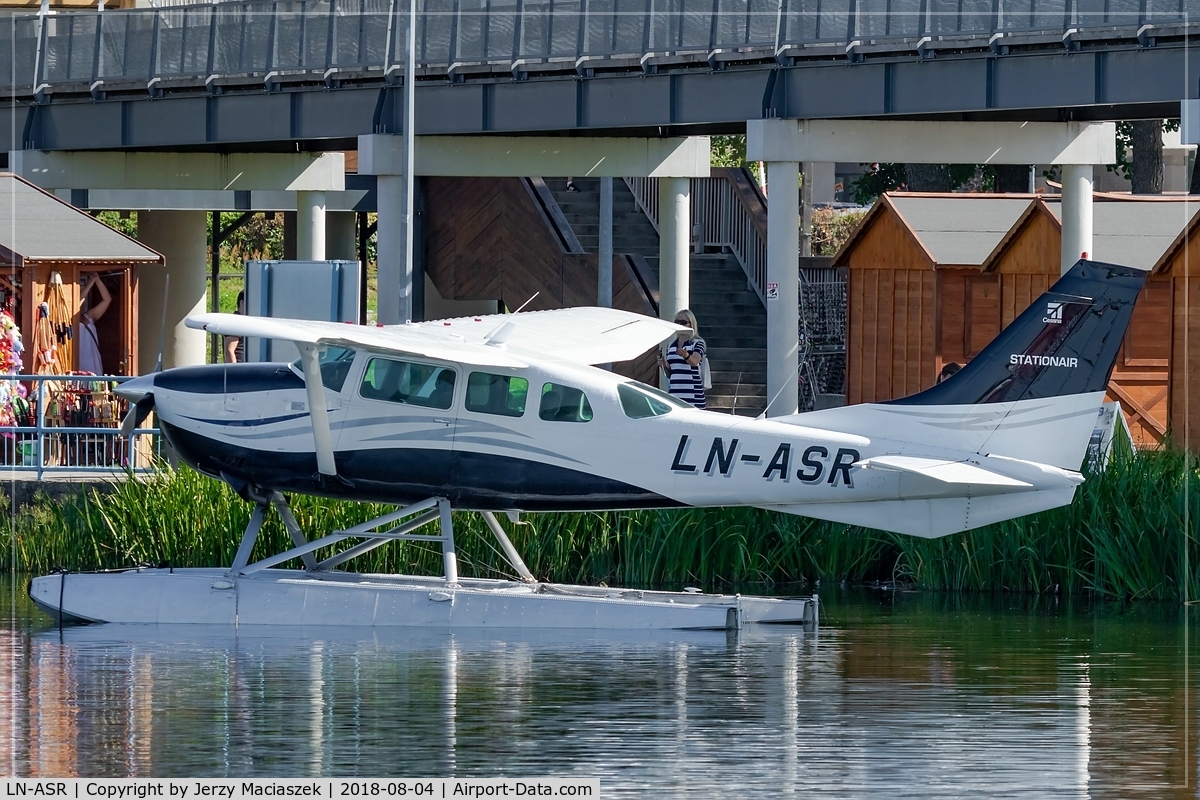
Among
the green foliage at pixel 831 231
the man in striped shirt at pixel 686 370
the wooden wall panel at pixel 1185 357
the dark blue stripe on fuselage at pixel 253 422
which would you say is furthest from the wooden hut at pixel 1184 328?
the green foliage at pixel 831 231

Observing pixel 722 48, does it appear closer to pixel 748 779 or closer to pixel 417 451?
pixel 417 451

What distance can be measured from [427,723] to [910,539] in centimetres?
755

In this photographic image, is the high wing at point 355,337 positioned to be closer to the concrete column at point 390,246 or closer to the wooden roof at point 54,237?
the wooden roof at point 54,237

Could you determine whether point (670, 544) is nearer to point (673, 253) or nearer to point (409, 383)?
point (409, 383)

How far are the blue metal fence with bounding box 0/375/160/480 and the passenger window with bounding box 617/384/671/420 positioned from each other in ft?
21.2

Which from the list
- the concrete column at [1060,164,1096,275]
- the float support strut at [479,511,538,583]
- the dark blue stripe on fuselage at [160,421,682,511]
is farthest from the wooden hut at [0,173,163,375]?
the concrete column at [1060,164,1096,275]

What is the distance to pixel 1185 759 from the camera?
10789 mm

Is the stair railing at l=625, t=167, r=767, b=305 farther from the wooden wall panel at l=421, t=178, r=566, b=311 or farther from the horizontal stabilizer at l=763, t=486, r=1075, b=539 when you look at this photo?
the horizontal stabilizer at l=763, t=486, r=1075, b=539

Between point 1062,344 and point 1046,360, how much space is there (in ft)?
0.55

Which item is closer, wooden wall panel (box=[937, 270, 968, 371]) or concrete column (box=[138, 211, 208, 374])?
wooden wall panel (box=[937, 270, 968, 371])

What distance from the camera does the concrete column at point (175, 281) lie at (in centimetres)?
3772

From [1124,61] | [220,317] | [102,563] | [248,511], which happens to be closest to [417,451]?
[220,317]

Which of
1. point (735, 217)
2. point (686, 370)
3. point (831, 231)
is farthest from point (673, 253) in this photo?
point (831, 231)

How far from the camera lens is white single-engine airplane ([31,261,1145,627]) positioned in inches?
588
